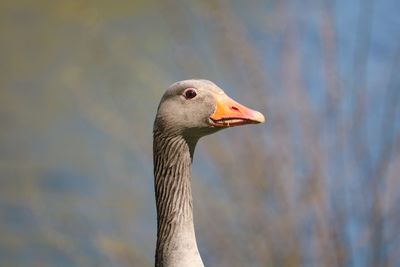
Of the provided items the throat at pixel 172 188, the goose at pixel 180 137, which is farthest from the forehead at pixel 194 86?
the throat at pixel 172 188

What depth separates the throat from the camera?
15.8ft

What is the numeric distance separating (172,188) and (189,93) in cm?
45

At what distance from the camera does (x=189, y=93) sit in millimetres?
4902

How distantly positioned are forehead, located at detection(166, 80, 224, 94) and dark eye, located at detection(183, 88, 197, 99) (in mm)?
18

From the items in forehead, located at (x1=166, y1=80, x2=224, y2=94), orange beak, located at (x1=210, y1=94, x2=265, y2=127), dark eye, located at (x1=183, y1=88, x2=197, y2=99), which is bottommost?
orange beak, located at (x1=210, y1=94, x2=265, y2=127)

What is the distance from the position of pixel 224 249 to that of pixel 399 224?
132cm

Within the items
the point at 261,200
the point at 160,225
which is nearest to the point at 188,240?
the point at 160,225

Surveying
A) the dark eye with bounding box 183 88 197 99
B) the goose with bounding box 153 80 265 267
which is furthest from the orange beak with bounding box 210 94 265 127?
the dark eye with bounding box 183 88 197 99

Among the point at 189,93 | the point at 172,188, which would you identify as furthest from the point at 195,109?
the point at 172,188

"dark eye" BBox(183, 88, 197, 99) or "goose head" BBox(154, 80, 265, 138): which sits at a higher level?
"dark eye" BBox(183, 88, 197, 99)

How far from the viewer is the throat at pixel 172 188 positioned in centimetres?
482

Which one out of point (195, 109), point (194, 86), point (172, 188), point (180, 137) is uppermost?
point (194, 86)

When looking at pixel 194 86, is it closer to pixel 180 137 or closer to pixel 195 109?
pixel 195 109

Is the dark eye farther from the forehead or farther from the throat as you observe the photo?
the throat
